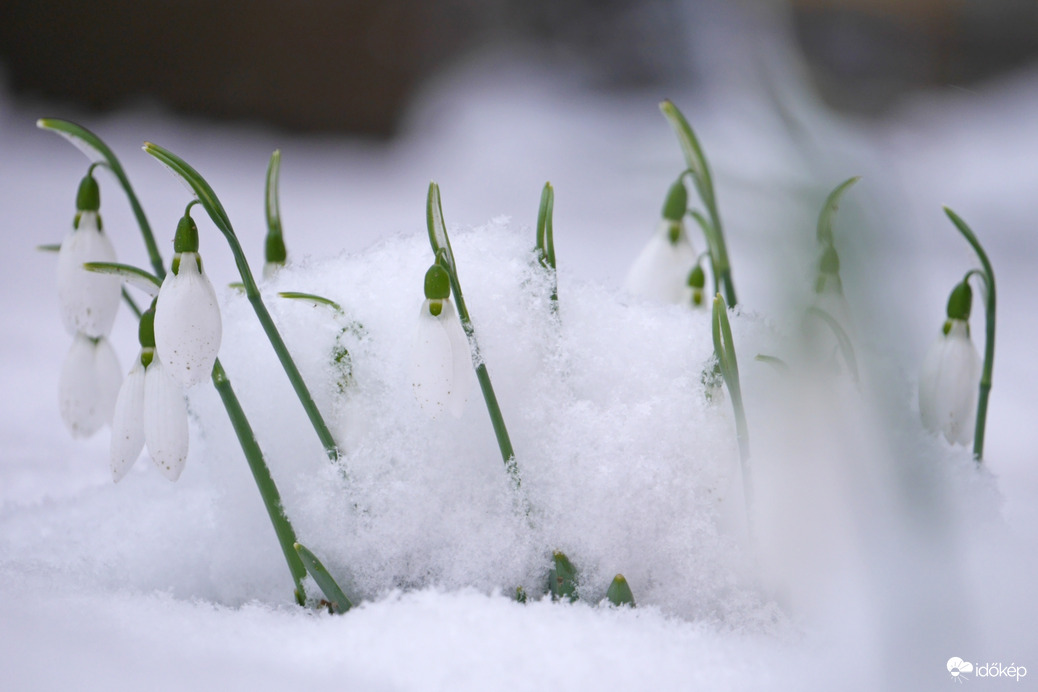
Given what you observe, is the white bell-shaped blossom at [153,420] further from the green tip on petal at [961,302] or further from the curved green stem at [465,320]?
the green tip on petal at [961,302]

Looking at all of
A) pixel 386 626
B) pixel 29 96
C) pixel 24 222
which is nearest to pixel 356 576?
pixel 386 626

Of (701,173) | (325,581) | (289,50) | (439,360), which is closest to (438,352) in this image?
(439,360)

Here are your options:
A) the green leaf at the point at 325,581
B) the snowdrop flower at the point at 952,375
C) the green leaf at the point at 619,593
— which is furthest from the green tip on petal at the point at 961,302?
the green leaf at the point at 325,581

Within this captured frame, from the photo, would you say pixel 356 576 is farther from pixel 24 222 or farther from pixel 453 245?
pixel 24 222

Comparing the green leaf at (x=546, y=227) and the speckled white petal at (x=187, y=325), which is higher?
the green leaf at (x=546, y=227)

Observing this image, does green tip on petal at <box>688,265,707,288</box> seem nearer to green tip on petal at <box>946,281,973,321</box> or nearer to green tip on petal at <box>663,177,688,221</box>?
green tip on petal at <box>663,177,688,221</box>

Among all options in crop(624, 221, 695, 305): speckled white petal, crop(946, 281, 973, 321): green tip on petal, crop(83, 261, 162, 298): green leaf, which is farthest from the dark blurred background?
crop(83, 261, 162, 298): green leaf
